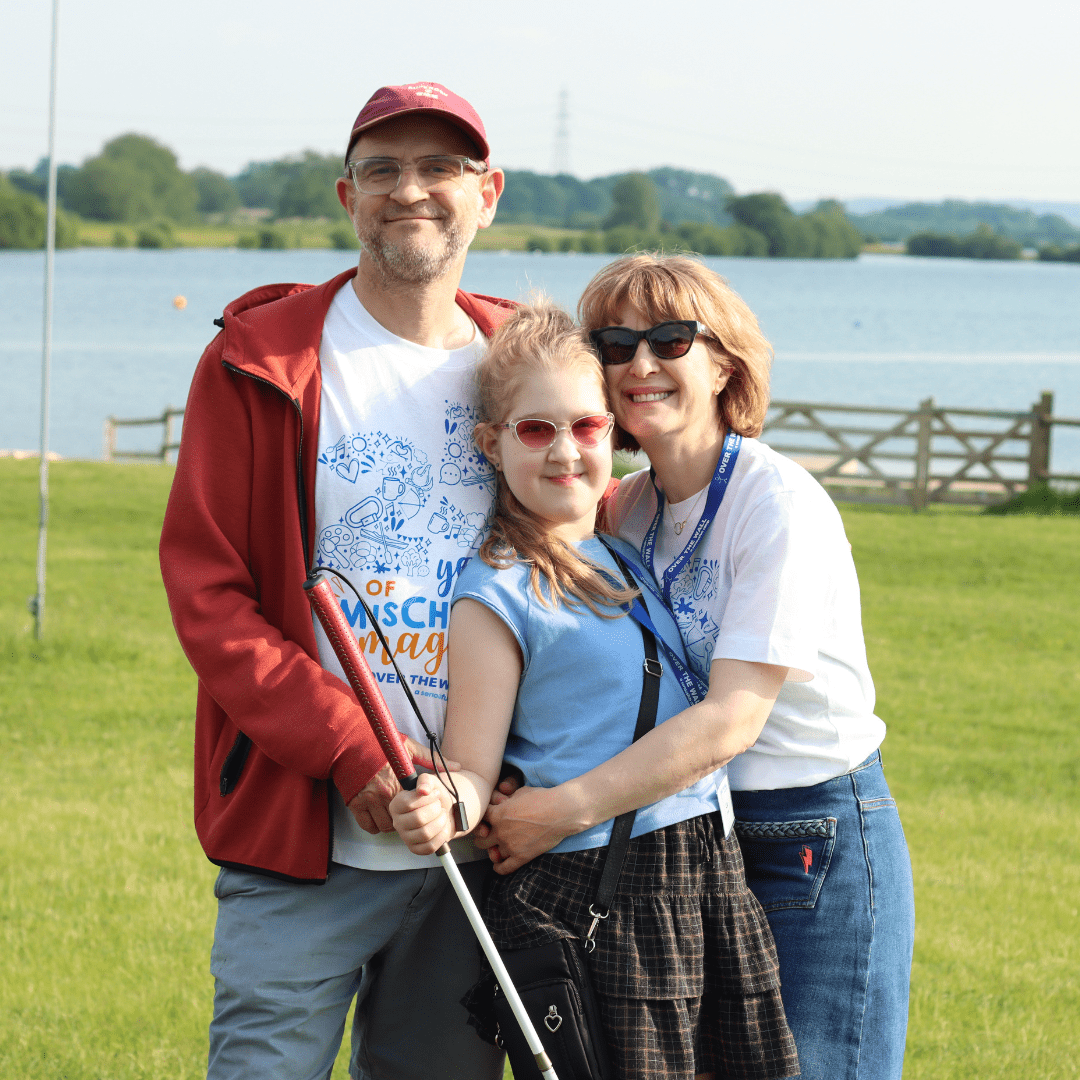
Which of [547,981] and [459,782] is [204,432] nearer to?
[459,782]

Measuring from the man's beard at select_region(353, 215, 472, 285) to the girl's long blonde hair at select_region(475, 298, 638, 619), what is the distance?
215mm

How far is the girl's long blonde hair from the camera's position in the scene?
272cm

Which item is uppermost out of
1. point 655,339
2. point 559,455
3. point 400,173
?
point 400,173

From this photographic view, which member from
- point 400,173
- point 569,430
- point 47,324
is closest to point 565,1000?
point 569,430

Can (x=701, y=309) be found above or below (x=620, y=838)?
above

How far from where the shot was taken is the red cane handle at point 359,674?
2334 millimetres

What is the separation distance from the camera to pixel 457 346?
3135mm

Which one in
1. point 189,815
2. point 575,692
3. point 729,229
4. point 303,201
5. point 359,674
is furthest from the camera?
point 729,229

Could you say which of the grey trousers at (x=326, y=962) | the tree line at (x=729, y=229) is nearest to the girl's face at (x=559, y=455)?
the grey trousers at (x=326, y=962)

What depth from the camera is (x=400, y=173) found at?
301cm

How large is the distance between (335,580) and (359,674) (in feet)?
1.82

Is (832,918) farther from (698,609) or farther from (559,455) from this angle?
(559,455)

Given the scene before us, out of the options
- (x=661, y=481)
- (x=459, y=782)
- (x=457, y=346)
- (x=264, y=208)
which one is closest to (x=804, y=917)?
(x=459, y=782)

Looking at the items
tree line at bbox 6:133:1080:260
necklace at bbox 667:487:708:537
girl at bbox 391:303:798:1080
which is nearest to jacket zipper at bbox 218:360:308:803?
girl at bbox 391:303:798:1080
